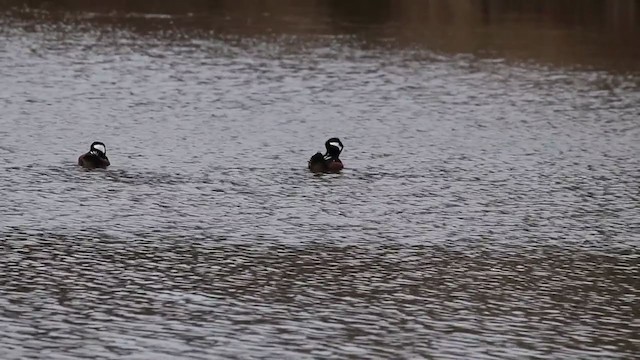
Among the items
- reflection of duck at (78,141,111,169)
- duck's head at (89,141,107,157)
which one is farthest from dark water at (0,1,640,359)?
duck's head at (89,141,107,157)

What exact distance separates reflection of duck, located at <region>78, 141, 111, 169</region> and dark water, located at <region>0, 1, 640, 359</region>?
0.92ft

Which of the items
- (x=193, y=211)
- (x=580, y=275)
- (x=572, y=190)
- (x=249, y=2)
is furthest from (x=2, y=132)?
(x=249, y=2)

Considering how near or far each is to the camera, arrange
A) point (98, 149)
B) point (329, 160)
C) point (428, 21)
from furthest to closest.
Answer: point (428, 21), point (329, 160), point (98, 149)

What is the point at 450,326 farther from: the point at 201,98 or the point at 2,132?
the point at 201,98

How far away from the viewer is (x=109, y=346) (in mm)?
18000

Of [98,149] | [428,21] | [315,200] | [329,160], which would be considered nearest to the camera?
[315,200]

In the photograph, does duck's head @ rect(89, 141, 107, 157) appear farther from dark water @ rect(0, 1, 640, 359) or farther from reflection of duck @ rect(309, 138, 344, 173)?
reflection of duck @ rect(309, 138, 344, 173)

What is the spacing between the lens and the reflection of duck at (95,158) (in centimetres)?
3045

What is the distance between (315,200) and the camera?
28.4 m

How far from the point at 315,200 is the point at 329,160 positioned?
290cm

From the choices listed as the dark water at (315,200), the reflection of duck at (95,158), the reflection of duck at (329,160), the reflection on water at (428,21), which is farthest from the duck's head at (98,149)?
the reflection on water at (428,21)

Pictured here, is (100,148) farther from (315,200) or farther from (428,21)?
(428,21)

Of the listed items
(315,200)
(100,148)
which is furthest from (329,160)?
(100,148)

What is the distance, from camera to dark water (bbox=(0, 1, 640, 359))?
1941cm
